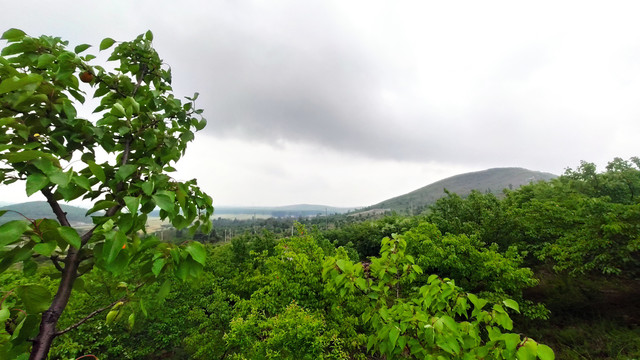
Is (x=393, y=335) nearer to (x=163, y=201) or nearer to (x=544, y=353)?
(x=544, y=353)

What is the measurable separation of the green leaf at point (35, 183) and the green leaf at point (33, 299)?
21.0 inches

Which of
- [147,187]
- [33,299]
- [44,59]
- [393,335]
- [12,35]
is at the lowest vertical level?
[393,335]

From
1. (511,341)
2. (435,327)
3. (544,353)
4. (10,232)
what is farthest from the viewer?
(435,327)

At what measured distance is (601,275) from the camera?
1803 centimetres

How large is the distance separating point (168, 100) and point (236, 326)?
9553 millimetres

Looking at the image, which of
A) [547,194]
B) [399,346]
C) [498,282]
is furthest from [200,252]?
[547,194]

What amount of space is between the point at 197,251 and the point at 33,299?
2.75 ft

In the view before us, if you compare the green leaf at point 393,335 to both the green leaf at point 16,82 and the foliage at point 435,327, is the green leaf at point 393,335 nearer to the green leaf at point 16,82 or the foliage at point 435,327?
the foliage at point 435,327

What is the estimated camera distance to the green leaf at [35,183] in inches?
53.3

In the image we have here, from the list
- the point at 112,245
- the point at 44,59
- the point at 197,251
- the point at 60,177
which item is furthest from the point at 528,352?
the point at 44,59

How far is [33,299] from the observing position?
1424 millimetres

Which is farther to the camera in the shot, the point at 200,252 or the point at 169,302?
the point at 169,302

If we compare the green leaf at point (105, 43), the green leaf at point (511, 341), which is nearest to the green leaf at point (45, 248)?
the green leaf at point (105, 43)

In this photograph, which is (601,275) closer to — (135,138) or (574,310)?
(574,310)
